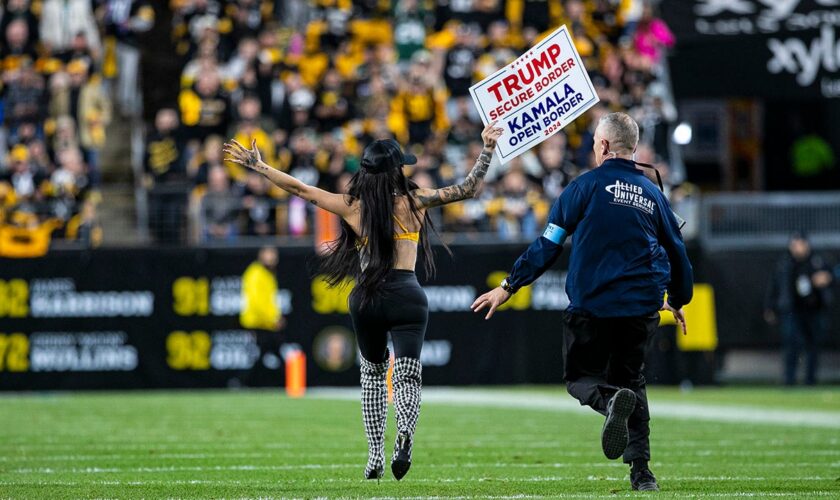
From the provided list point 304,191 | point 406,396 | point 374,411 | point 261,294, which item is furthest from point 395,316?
point 261,294

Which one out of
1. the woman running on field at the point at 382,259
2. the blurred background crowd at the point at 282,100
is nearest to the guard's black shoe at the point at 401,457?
the woman running on field at the point at 382,259

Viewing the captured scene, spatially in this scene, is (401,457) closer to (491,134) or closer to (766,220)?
(491,134)

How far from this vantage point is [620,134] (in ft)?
28.3

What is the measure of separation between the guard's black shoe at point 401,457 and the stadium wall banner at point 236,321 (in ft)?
43.9

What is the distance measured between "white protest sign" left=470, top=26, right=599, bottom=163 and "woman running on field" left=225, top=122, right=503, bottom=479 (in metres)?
0.31

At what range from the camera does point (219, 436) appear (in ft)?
45.3

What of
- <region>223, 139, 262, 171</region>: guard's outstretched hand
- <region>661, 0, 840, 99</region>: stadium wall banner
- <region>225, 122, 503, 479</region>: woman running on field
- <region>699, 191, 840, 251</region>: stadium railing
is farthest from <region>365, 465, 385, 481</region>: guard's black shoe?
<region>699, 191, 840, 251</region>: stadium railing

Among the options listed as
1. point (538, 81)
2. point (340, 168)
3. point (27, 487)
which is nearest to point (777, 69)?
point (340, 168)

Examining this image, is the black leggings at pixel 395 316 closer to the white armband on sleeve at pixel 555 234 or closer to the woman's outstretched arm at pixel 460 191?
the woman's outstretched arm at pixel 460 191

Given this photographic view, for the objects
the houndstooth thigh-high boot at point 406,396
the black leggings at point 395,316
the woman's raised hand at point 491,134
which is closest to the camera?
the houndstooth thigh-high boot at point 406,396

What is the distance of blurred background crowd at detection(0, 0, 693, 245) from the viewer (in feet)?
74.1

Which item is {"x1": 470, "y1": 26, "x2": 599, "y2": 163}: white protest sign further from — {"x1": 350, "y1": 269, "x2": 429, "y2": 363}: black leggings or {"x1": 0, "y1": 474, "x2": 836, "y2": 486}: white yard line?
{"x1": 0, "y1": 474, "x2": 836, "y2": 486}: white yard line

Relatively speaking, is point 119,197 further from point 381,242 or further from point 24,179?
point 381,242

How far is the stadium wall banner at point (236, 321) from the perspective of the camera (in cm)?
2228
